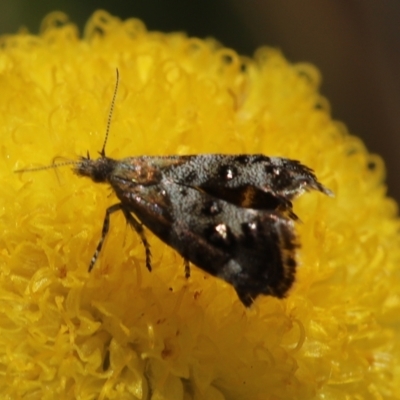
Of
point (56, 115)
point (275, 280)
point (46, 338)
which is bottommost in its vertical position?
point (46, 338)

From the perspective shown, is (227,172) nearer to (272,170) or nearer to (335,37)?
(272,170)

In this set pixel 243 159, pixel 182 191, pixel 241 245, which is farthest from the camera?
pixel 243 159

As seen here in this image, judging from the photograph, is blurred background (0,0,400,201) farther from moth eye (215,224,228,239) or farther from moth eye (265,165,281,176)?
moth eye (215,224,228,239)

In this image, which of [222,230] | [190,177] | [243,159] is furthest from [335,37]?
[222,230]

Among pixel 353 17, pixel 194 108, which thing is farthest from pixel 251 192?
pixel 353 17

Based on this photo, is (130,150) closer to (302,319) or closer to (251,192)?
(251,192)

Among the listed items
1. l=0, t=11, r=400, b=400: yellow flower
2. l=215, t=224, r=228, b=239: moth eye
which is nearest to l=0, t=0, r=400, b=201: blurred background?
l=0, t=11, r=400, b=400: yellow flower
